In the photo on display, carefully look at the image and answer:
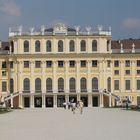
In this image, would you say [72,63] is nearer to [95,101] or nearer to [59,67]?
[59,67]

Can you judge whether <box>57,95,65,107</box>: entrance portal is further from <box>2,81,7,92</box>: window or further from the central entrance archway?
<box>2,81,7,92</box>: window

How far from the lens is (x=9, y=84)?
96.6 meters

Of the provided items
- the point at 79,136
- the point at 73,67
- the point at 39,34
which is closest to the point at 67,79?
the point at 73,67

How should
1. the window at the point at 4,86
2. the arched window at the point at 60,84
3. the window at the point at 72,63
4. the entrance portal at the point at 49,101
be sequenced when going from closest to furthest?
the entrance portal at the point at 49,101, the arched window at the point at 60,84, the window at the point at 72,63, the window at the point at 4,86

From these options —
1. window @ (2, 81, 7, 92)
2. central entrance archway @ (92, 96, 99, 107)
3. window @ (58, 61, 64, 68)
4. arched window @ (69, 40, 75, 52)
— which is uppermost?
arched window @ (69, 40, 75, 52)

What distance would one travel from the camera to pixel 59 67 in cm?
9594

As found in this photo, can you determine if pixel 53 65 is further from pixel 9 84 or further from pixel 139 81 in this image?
pixel 139 81

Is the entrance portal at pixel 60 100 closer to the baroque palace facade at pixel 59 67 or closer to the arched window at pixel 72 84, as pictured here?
the baroque palace facade at pixel 59 67

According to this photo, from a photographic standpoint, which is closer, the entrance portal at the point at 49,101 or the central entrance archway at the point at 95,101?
the central entrance archway at the point at 95,101

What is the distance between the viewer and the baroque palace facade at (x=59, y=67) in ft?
308

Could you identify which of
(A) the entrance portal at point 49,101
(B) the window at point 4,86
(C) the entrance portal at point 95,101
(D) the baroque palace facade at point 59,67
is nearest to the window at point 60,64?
(D) the baroque palace facade at point 59,67

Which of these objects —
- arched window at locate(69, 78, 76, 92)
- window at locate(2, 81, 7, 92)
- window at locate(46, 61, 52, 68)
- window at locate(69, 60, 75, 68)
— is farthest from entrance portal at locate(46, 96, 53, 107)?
window at locate(2, 81, 7, 92)

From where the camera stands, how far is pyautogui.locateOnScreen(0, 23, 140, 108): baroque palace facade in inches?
3701

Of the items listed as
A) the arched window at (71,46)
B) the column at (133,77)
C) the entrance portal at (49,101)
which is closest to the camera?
the entrance portal at (49,101)
